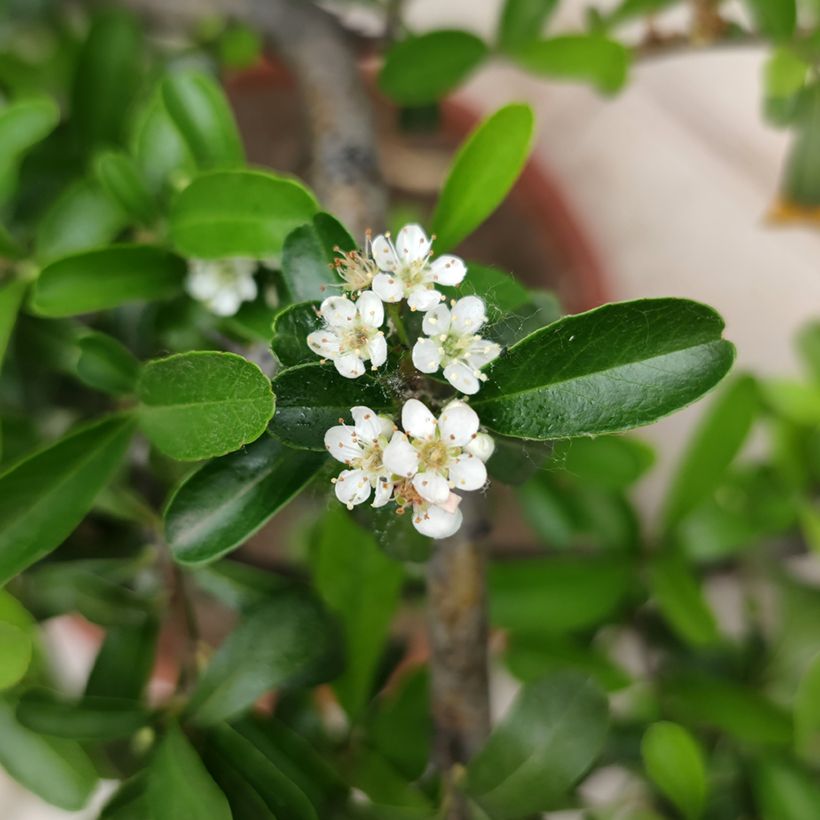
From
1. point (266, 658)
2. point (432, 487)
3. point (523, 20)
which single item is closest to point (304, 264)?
point (432, 487)

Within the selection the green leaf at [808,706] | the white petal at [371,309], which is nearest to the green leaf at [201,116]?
the white petal at [371,309]

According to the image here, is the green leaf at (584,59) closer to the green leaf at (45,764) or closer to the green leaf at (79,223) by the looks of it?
the green leaf at (79,223)

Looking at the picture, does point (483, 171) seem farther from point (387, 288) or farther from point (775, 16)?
point (775, 16)

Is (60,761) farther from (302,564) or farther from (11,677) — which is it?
(302,564)

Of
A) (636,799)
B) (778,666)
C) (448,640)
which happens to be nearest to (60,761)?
(448,640)

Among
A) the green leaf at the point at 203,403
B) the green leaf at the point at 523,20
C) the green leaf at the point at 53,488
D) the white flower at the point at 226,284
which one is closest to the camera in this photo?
the green leaf at the point at 203,403
